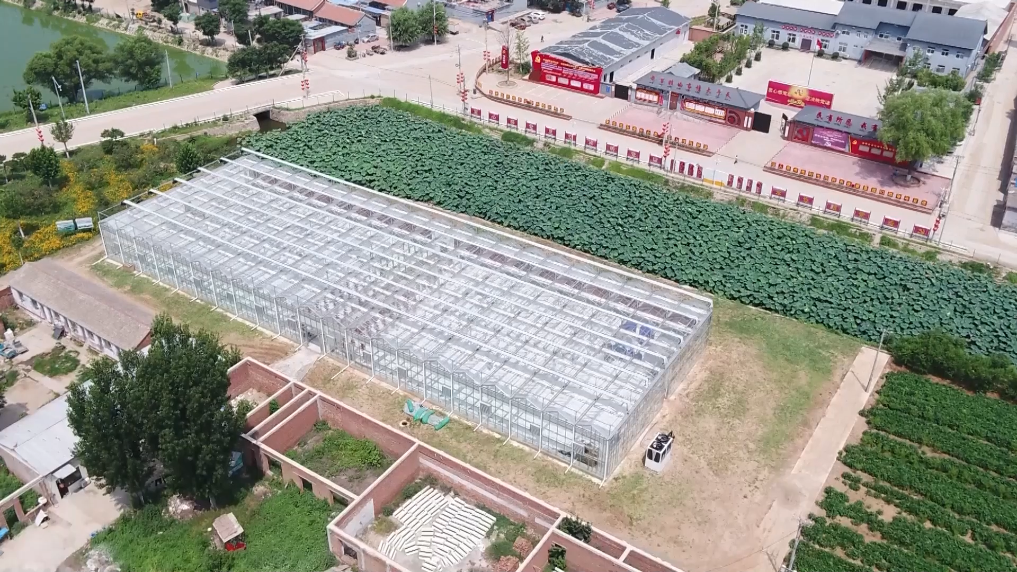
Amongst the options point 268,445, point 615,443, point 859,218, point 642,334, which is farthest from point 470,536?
point 859,218

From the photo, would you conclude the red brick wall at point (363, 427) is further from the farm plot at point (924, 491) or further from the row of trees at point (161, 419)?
the farm plot at point (924, 491)

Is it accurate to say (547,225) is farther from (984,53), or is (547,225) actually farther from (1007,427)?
(984,53)

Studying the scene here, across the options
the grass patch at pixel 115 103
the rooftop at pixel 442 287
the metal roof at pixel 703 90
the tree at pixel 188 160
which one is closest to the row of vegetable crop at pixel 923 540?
the rooftop at pixel 442 287

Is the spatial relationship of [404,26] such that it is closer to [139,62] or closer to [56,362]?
[139,62]

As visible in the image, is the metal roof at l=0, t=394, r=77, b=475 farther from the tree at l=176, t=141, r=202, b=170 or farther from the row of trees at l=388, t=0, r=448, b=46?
the row of trees at l=388, t=0, r=448, b=46

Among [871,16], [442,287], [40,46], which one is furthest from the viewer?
[40,46]

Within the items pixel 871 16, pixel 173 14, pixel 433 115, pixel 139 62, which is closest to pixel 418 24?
pixel 433 115
